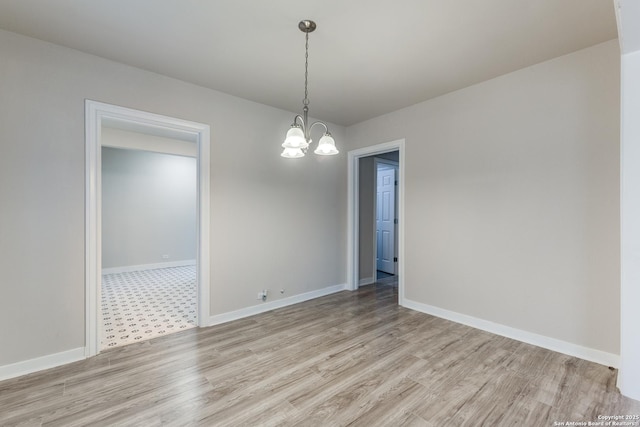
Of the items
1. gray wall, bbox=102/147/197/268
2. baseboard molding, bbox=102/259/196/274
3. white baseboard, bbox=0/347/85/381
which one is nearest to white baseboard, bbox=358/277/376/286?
white baseboard, bbox=0/347/85/381

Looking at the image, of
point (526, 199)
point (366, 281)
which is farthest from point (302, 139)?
point (366, 281)

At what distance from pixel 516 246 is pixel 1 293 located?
449 cm

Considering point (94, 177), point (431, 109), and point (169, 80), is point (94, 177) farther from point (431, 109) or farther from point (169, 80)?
point (431, 109)

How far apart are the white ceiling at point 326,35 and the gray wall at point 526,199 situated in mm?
340

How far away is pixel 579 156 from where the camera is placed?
2514 millimetres

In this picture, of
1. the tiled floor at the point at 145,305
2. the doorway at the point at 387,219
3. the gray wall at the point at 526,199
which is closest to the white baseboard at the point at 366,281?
the doorway at the point at 387,219

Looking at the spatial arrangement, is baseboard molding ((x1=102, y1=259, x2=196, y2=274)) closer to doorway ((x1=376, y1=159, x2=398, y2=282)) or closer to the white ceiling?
doorway ((x1=376, y1=159, x2=398, y2=282))

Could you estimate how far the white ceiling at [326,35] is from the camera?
198 cm

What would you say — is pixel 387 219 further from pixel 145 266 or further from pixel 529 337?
pixel 145 266

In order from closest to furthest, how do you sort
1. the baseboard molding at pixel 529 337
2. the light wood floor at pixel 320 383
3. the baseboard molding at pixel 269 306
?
the light wood floor at pixel 320 383 < the baseboard molding at pixel 529 337 < the baseboard molding at pixel 269 306

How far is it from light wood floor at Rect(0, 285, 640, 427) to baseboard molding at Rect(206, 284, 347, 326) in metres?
0.26

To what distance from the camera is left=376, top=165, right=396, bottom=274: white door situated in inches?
235

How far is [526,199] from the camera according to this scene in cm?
281

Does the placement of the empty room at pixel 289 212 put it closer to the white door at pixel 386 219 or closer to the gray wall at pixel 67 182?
the gray wall at pixel 67 182
